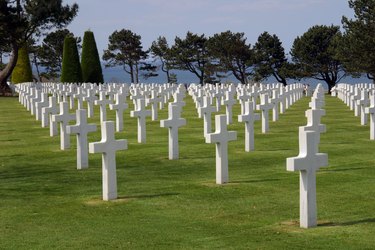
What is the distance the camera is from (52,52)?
72.6 m

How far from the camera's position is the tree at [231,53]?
6669 cm

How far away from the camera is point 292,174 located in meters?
10.5

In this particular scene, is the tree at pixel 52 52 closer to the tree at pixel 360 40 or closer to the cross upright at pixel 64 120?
the tree at pixel 360 40

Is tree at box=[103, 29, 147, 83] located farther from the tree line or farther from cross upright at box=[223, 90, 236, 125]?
cross upright at box=[223, 90, 236, 125]

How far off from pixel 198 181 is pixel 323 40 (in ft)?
167

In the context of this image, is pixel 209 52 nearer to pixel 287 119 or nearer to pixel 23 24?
pixel 23 24

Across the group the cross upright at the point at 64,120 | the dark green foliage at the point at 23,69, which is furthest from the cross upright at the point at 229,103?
the dark green foliage at the point at 23,69

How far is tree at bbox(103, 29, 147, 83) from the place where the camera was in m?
72.4

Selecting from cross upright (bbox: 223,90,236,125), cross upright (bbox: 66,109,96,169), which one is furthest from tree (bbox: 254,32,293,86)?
cross upright (bbox: 66,109,96,169)

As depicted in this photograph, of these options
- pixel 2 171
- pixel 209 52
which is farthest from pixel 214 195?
pixel 209 52

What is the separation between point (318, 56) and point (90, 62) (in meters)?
20.5

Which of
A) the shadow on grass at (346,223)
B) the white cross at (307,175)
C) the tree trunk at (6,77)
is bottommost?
the shadow on grass at (346,223)

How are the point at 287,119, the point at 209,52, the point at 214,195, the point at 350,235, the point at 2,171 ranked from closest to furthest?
1. the point at 350,235
2. the point at 214,195
3. the point at 2,171
4. the point at 287,119
5. the point at 209,52

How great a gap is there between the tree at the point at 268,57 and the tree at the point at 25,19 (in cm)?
2077
